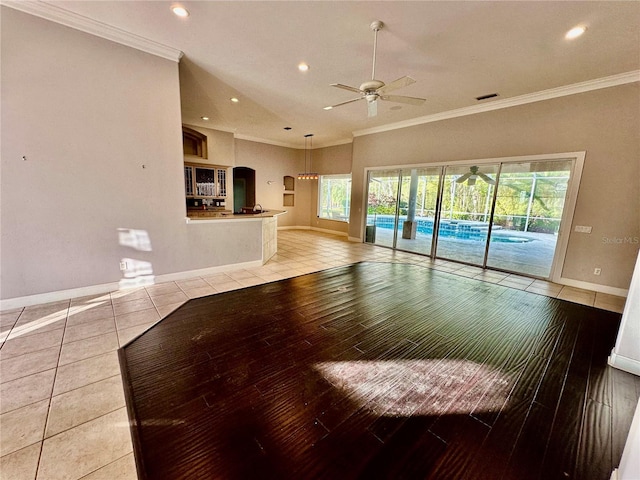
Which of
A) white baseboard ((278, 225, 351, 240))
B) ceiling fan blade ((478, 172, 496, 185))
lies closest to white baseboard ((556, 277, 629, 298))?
ceiling fan blade ((478, 172, 496, 185))

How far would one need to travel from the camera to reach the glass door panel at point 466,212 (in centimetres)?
532

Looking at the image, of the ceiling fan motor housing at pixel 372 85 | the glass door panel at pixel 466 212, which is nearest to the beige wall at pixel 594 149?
the glass door panel at pixel 466 212

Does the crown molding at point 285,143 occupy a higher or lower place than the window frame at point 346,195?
higher

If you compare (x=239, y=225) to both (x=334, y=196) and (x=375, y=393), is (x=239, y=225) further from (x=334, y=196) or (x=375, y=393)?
(x=334, y=196)

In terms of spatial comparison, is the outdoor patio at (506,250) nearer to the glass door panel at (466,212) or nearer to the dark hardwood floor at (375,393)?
the glass door panel at (466,212)

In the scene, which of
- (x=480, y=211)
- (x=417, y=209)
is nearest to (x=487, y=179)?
(x=480, y=211)

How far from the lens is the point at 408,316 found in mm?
3053

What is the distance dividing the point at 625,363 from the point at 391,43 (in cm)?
405

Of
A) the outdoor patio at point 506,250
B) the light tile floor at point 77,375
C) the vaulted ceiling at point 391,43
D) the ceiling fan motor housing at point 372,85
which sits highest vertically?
the vaulted ceiling at point 391,43

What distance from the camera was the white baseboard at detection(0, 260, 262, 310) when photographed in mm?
2989

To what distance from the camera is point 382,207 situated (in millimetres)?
7324

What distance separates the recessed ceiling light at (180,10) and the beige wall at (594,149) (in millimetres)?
5248

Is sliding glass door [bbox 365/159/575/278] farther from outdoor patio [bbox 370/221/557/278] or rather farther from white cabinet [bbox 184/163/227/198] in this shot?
white cabinet [bbox 184/163/227/198]

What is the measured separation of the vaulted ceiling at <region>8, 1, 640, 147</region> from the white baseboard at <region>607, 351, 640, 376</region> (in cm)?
328
